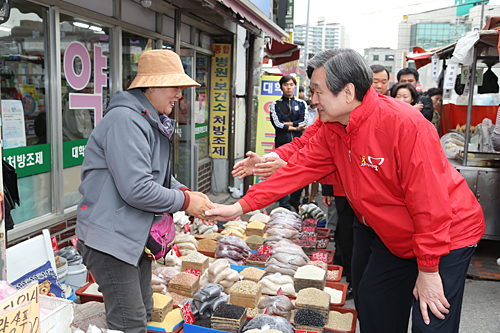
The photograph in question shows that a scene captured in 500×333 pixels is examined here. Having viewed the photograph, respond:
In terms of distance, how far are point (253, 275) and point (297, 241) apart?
129 cm

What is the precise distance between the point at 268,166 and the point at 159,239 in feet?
3.97

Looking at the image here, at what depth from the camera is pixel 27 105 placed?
4.14m

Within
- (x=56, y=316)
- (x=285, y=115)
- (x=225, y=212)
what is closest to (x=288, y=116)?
(x=285, y=115)

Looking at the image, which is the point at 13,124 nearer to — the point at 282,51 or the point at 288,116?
the point at 288,116

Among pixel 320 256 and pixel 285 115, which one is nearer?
pixel 320 256

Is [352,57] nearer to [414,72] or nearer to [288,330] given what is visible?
[288,330]

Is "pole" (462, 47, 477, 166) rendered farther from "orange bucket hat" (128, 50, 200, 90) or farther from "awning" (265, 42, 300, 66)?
"orange bucket hat" (128, 50, 200, 90)

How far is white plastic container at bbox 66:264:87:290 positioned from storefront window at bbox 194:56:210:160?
4.54 m

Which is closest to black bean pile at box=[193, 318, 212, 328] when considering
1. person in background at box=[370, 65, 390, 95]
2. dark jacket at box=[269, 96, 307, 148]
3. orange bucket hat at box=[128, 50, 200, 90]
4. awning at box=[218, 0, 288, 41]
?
orange bucket hat at box=[128, 50, 200, 90]

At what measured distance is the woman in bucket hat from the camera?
2357mm

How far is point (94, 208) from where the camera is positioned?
7.86 feet

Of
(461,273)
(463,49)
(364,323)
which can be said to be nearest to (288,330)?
(364,323)

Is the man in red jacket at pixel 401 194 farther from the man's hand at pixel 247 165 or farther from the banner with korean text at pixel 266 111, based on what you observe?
the banner with korean text at pixel 266 111

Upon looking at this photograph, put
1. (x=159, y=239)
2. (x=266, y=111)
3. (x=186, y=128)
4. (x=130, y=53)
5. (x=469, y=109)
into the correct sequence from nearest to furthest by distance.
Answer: (x=159, y=239)
(x=130, y=53)
(x=469, y=109)
(x=186, y=128)
(x=266, y=111)
